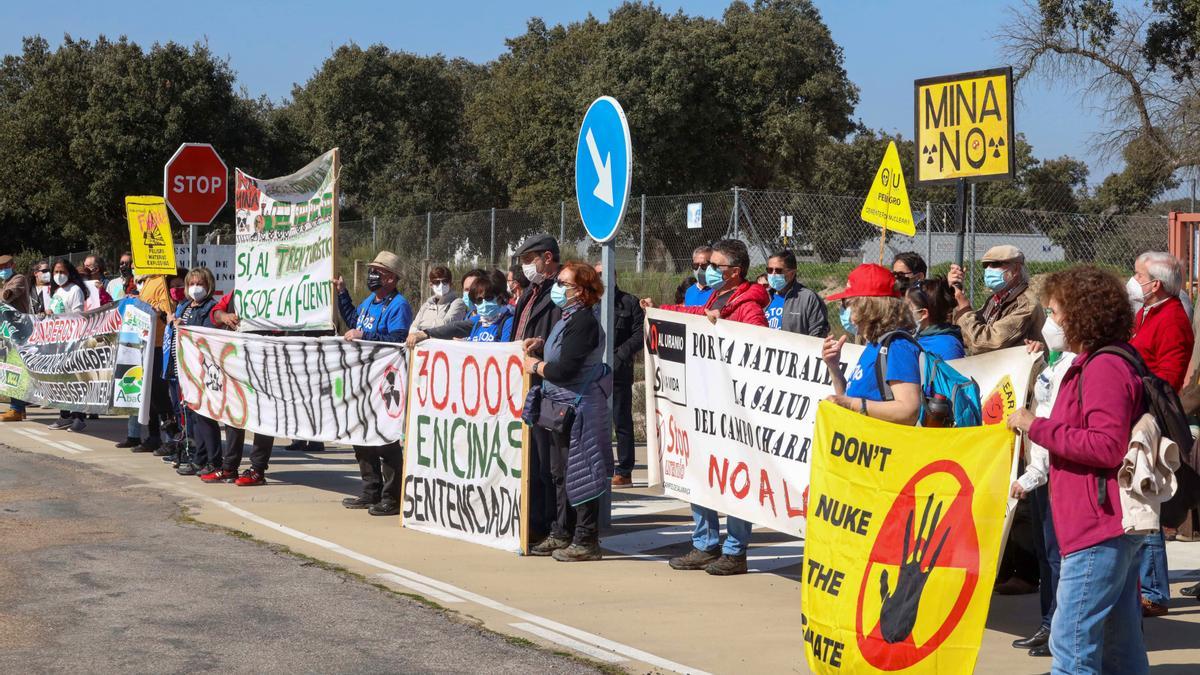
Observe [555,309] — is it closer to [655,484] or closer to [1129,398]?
[655,484]

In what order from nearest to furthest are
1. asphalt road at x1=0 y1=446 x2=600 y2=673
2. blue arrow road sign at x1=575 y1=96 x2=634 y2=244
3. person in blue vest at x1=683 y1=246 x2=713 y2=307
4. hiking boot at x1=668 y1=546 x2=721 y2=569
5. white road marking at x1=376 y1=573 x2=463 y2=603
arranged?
asphalt road at x1=0 y1=446 x2=600 y2=673 → white road marking at x1=376 y1=573 x2=463 y2=603 → hiking boot at x1=668 y1=546 x2=721 y2=569 → blue arrow road sign at x1=575 y1=96 x2=634 y2=244 → person in blue vest at x1=683 y1=246 x2=713 y2=307

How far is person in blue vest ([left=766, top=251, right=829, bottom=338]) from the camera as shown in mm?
10305

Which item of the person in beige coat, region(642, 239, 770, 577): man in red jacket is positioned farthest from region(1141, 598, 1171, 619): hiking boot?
the person in beige coat

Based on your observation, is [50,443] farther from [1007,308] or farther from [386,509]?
[1007,308]

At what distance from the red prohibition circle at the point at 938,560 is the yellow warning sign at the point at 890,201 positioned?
977cm

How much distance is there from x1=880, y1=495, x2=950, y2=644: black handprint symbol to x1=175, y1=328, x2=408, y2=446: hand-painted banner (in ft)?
18.4

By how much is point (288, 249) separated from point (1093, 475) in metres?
8.98

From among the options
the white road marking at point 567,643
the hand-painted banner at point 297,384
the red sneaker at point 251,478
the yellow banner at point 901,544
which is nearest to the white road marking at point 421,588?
the white road marking at point 567,643

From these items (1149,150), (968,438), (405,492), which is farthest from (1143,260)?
(1149,150)

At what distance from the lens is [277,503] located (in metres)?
11.2

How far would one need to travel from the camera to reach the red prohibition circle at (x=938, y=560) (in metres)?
5.16

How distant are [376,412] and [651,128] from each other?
3162 cm

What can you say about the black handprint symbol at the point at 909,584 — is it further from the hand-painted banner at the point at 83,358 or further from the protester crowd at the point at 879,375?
the hand-painted banner at the point at 83,358

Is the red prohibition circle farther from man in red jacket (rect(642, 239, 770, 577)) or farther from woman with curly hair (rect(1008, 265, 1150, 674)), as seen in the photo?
man in red jacket (rect(642, 239, 770, 577))
